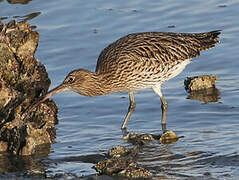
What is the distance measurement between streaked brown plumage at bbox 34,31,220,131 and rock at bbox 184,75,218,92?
367 millimetres

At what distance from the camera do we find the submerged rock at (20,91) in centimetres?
1106

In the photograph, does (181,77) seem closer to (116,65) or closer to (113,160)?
(116,65)

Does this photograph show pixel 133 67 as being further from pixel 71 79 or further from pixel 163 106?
pixel 71 79

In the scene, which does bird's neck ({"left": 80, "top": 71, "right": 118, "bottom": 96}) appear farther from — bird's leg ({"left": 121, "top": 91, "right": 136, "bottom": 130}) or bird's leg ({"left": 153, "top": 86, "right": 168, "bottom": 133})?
bird's leg ({"left": 153, "top": 86, "right": 168, "bottom": 133})

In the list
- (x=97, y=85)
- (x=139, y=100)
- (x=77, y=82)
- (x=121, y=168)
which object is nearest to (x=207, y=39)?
(x=139, y=100)

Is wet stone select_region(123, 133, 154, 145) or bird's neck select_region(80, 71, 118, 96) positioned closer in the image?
wet stone select_region(123, 133, 154, 145)

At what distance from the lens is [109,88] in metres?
12.6

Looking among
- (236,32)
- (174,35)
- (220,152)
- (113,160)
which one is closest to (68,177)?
(113,160)

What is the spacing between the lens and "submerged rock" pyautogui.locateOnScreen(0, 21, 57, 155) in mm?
11062

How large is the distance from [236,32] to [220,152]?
5.46 meters

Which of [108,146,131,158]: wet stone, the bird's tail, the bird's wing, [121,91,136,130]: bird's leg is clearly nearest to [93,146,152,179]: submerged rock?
[108,146,131,158]: wet stone

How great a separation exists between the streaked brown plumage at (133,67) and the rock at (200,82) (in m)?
0.37

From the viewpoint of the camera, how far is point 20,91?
39.0 ft

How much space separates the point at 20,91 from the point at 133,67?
1872 millimetres
